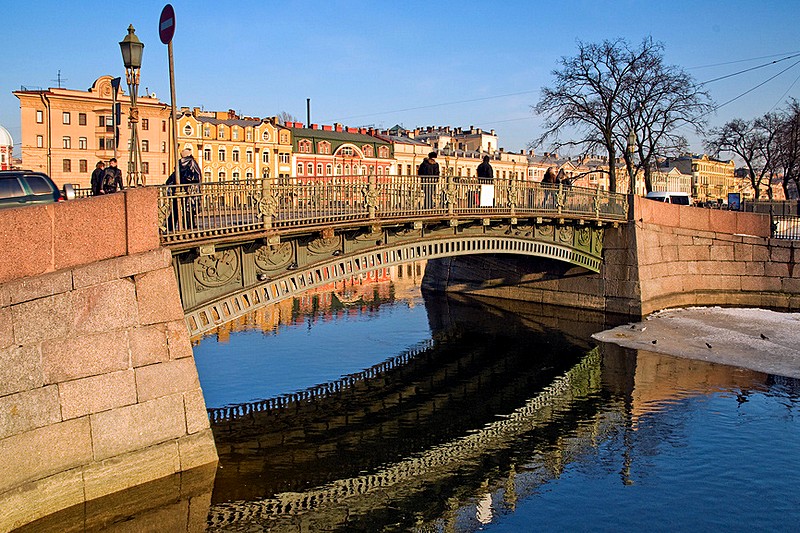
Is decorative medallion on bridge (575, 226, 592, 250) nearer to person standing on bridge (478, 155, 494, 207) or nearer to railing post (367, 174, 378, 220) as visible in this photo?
person standing on bridge (478, 155, 494, 207)

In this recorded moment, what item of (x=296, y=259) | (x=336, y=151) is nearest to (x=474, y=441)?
(x=296, y=259)

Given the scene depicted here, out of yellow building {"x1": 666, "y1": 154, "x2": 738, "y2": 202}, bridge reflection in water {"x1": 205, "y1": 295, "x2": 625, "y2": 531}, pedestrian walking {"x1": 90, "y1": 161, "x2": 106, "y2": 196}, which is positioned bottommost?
bridge reflection in water {"x1": 205, "y1": 295, "x2": 625, "y2": 531}

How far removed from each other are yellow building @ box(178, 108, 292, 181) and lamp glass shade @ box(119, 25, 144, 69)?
5203 centimetres

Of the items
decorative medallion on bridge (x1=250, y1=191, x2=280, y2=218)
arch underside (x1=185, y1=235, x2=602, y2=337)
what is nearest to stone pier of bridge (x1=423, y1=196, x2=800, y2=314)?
arch underside (x1=185, y1=235, x2=602, y2=337)

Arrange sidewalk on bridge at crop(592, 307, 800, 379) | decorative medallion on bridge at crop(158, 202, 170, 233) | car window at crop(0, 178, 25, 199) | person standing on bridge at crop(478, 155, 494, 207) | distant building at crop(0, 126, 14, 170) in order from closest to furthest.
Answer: decorative medallion on bridge at crop(158, 202, 170, 233) < car window at crop(0, 178, 25, 199) < sidewalk on bridge at crop(592, 307, 800, 379) < person standing on bridge at crop(478, 155, 494, 207) < distant building at crop(0, 126, 14, 170)

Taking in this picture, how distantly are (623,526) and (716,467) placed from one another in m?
2.72

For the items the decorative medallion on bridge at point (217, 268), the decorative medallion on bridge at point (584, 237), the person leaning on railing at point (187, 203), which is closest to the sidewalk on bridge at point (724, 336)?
the decorative medallion on bridge at point (584, 237)

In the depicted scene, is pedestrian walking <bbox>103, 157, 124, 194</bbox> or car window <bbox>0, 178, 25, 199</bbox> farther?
pedestrian walking <bbox>103, 157, 124, 194</bbox>

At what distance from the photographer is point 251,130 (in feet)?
217

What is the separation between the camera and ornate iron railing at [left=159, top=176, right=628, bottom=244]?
11.3 meters

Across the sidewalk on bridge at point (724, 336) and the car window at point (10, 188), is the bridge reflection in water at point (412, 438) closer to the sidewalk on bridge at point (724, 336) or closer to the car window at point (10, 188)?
the sidewalk on bridge at point (724, 336)

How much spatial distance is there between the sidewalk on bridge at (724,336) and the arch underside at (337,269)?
12.2 ft

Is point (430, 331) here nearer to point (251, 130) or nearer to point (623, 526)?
point (623, 526)

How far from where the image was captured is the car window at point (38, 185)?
1160cm
